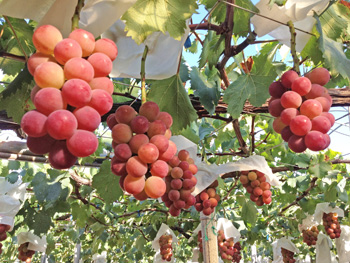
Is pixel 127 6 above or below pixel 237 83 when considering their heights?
below

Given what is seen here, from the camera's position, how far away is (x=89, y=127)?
567mm

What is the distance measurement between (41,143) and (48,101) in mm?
76

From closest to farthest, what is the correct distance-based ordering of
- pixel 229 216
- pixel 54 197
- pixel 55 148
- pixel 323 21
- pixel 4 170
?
A: pixel 55 148
pixel 323 21
pixel 54 197
pixel 4 170
pixel 229 216

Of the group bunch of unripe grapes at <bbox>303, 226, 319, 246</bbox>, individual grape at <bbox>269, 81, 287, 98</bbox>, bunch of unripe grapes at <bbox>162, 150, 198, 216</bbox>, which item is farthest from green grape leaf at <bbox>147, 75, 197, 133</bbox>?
bunch of unripe grapes at <bbox>303, 226, 319, 246</bbox>

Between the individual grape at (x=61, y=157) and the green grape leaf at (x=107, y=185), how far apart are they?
39.7 inches

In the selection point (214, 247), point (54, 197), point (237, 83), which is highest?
point (237, 83)

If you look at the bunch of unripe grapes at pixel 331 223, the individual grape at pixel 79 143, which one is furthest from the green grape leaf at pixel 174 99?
the bunch of unripe grapes at pixel 331 223

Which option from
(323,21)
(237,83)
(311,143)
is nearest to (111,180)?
(237,83)

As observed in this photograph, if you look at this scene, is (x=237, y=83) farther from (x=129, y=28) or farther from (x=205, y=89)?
(x=129, y=28)

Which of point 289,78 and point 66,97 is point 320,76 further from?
point 66,97

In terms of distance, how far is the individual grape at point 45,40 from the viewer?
615 mm

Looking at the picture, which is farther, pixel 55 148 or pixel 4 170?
pixel 4 170

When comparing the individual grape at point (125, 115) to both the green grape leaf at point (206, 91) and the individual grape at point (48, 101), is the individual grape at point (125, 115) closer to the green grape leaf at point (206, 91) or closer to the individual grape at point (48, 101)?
the individual grape at point (48, 101)

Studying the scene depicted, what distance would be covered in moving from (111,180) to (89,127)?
1.08 meters
